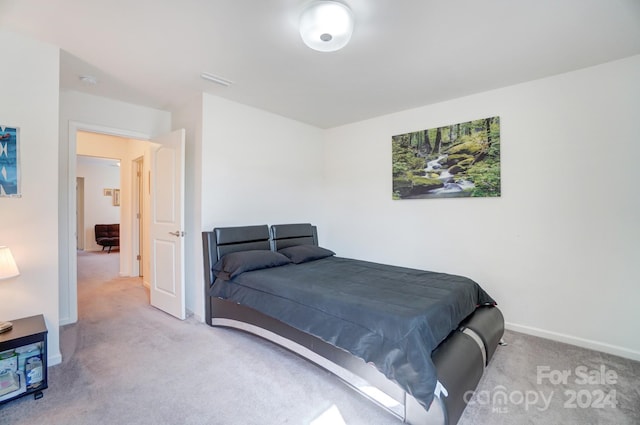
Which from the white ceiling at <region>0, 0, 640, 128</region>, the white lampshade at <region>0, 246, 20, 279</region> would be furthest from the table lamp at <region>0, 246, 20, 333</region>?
the white ceiling at <region>0, 0, 640, 128</region>

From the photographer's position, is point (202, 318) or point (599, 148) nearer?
point (599, 148)

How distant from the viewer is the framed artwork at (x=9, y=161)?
209 cm

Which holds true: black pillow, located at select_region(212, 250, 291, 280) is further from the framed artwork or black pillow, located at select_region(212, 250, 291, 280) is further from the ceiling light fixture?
the ceiling light fixture

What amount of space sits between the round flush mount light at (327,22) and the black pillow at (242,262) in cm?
207

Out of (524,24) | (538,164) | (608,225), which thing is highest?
(524,24)

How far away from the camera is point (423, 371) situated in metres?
1.53

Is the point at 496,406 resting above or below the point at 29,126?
below

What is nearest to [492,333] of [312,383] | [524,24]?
[312,383]

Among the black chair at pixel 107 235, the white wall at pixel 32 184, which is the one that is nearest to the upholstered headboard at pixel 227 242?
the white wall at pixel 32 184

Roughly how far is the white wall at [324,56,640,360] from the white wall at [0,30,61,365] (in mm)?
3741

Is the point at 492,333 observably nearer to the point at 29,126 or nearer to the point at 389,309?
the point at 389,309

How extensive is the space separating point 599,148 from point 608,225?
2.33 feet

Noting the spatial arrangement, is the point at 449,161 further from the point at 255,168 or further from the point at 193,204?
the point at 193,204

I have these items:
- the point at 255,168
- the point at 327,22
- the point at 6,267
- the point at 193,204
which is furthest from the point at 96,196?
the point at 327,22
